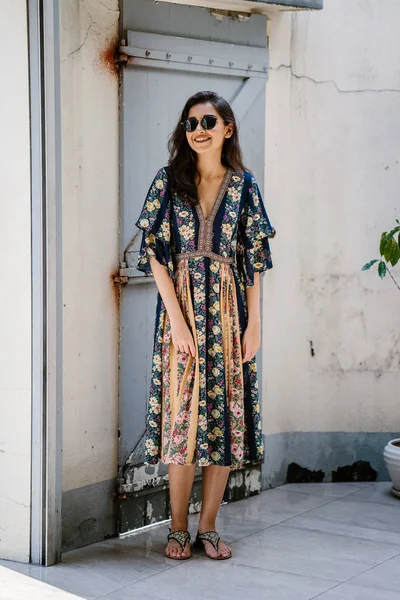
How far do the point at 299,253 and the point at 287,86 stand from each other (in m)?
0.89

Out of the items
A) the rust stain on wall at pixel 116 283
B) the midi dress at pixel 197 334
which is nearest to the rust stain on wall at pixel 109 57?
the midi dress at pixel 197 334

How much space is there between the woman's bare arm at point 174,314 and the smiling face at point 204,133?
1.71 ft

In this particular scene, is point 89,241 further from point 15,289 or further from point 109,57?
point 109,57

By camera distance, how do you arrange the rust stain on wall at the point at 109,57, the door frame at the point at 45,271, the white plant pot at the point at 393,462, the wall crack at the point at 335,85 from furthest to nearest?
the wall crack at the point at 335,85
the white plant pot at the point at 393,462
the rust stain on wall at the point at 109,57
the door frame at the point at 45,271

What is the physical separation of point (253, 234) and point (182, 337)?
1.83 ft

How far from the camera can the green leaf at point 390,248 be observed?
→ 16.1 feet

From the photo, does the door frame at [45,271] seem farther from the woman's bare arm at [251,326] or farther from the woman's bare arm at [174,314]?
the woman's bare arm at [251,326]

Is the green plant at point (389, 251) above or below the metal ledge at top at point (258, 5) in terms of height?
below

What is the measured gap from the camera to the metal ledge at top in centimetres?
475

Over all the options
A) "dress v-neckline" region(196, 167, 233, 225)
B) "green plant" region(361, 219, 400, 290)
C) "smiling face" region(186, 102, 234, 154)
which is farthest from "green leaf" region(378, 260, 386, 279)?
"smiling face" region(186, 102, 234, 154)

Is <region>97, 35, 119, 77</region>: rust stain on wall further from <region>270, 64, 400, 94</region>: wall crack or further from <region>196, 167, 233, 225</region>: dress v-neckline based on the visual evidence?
<region>270, 64, 400, 94</region>: wall crack

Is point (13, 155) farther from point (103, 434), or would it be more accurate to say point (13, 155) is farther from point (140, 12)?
point (103, 434)

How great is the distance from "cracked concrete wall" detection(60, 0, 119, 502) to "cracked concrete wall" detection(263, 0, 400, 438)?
113cm

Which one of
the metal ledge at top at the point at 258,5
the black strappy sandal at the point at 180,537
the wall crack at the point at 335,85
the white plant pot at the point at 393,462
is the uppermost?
the metal ledge at top at the point at 258,5
